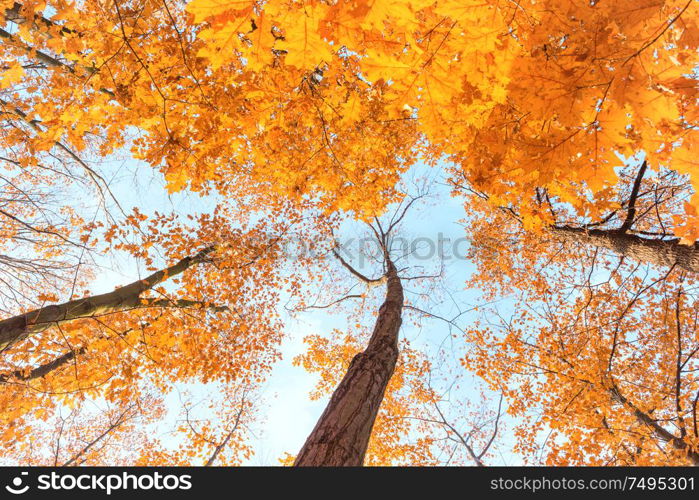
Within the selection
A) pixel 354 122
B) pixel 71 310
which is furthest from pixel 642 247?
pixel 71 310

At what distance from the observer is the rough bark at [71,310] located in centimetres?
275

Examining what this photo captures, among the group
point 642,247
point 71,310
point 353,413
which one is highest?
point 642,247

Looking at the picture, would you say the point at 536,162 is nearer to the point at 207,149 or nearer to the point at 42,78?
the point at 207,149

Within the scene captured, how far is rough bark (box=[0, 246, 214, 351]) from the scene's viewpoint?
275cm

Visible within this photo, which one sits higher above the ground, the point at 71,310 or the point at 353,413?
the point at 71,310

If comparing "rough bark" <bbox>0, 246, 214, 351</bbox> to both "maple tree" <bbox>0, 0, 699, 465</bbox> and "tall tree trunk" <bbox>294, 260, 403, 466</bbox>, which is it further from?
"tall tree trunk" <bbox>294, 260, 403, 466</bbox>

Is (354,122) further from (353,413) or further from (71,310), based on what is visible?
(71,310)

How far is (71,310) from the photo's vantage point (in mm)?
3213

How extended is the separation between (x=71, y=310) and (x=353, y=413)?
11.3 ft

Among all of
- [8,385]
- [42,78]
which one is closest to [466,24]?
[42,78]

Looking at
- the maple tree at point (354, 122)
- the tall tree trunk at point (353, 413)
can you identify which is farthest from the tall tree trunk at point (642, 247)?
the tall tree trunk at point (353, 413)

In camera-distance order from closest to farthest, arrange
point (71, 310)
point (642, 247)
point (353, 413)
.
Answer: point (353, 413) → point (642, 247) → point (71, 310)
